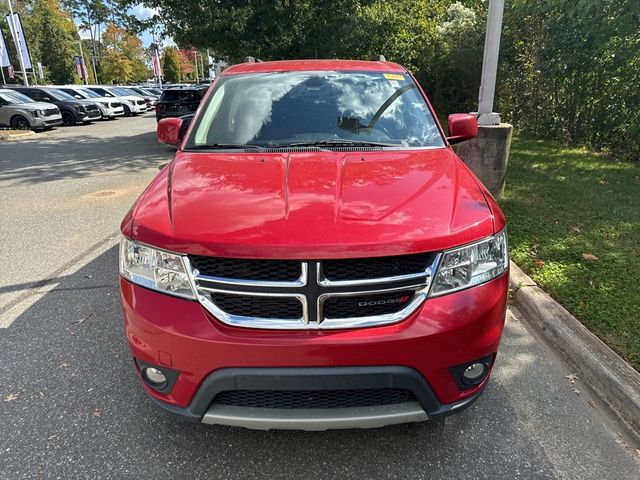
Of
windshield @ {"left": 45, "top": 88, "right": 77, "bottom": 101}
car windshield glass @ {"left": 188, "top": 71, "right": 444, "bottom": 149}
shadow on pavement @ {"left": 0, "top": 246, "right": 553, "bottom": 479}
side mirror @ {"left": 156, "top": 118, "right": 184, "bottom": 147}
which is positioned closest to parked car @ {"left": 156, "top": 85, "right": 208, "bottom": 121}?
windshield @ {"left": 45, "top": 88, "right": 77, "bottom": 101}

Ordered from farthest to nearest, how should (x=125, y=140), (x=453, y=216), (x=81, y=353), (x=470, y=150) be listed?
(x=125, y=140), (x=470, y=150), (x=81, y=353), (x=453, y=216)

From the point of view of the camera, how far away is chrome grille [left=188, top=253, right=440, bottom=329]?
6.16 feet

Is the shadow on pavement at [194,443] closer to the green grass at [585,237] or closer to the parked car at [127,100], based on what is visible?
the green grass at [585,237]

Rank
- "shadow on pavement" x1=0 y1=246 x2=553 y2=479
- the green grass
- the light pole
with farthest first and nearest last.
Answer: the light pole → the green grass → "shadow on pavement" x1=0 y1=246 x2=553 y2=479

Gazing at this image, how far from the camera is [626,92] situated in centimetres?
920

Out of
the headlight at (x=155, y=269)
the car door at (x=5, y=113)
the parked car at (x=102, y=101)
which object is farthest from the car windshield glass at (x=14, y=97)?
the headlight at (x=155, y=269)

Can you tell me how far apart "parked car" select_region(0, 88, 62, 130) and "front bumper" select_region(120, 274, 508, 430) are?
19.0 m

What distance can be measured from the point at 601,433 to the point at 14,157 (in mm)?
13190

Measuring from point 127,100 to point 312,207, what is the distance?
89.7 ft

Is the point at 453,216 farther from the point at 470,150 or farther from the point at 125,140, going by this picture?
the point at 125,140

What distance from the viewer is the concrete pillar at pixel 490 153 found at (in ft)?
18.9

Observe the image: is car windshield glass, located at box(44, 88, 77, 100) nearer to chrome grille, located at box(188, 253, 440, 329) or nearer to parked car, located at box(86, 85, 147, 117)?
parked car, located at box(86, 85, 147, 117)

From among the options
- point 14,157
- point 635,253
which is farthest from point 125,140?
point 635,253

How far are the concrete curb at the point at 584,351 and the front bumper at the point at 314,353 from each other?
115 centimetres
